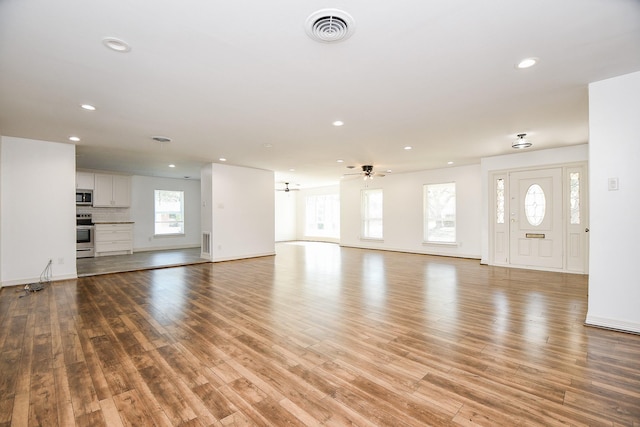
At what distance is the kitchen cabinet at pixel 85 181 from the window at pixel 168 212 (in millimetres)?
1973

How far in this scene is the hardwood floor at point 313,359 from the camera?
1.79 metres

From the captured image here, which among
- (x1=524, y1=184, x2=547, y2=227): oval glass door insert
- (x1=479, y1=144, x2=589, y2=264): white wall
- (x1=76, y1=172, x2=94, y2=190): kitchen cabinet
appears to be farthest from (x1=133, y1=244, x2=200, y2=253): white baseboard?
(x1=524, y1=184, x2=547, y2=227): oval glass door insert

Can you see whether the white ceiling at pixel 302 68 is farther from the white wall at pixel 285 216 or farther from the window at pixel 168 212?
the white wall at pixel 285 216

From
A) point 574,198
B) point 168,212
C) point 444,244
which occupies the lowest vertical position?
point 444,244

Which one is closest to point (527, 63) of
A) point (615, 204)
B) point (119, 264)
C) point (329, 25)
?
point (615, 204)

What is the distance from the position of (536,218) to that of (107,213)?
11.9 meters

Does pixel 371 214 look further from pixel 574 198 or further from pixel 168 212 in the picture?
pixel 168 212

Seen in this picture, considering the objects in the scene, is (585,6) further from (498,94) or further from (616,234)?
(616,234)

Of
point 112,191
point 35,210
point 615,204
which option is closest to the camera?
point 615,204

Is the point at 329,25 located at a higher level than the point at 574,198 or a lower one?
higher

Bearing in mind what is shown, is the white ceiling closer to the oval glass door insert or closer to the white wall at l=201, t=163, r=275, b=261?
the oval glass door insert

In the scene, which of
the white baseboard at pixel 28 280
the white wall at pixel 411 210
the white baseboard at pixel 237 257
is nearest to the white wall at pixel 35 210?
the white baseboard at pixel 28 280

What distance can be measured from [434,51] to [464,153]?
4656 millimetres

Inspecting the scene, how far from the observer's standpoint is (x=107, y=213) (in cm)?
927
